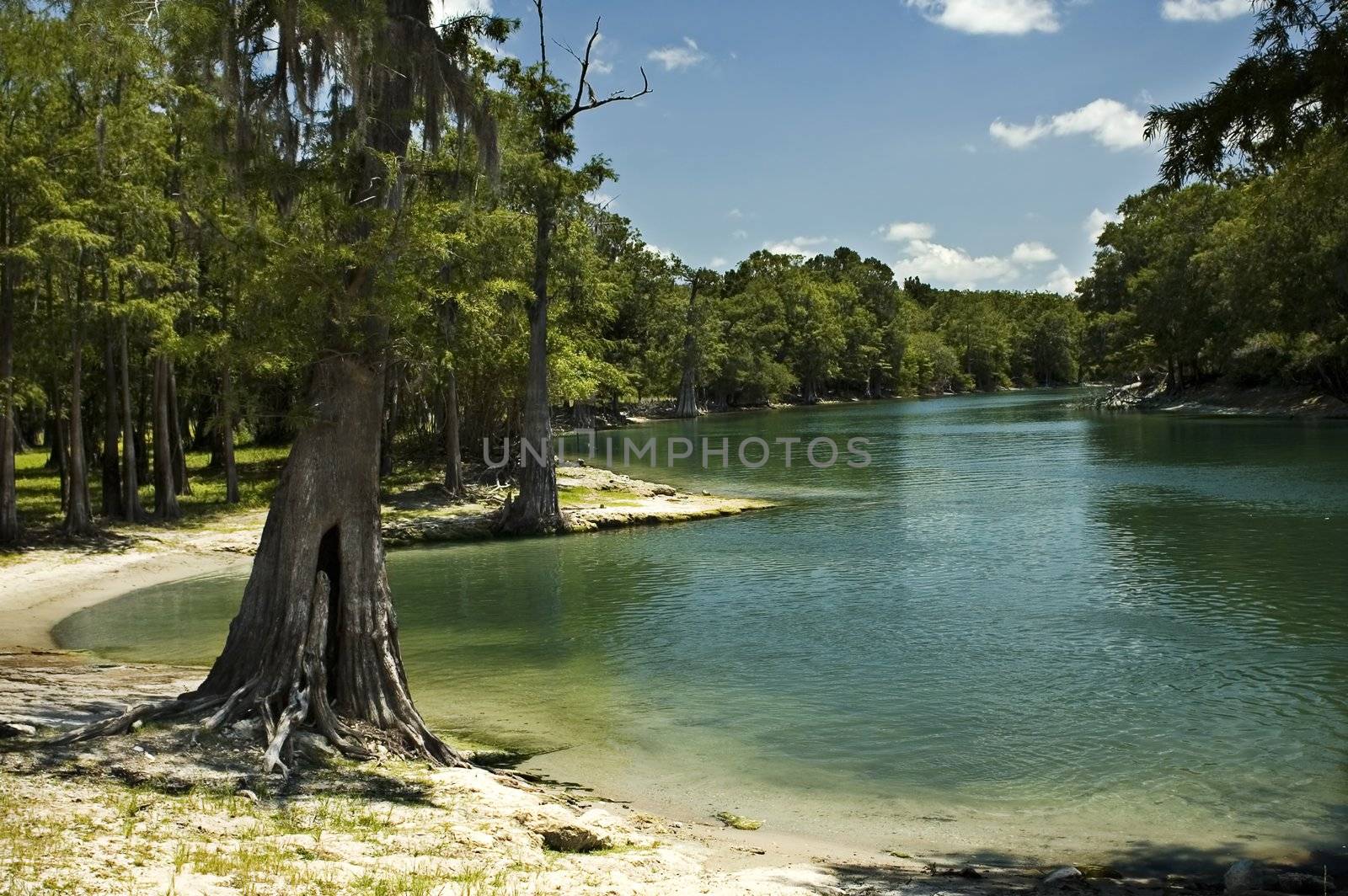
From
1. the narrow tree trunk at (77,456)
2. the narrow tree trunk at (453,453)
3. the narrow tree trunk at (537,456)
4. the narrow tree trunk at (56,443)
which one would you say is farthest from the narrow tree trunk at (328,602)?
the narrow tree trunk at (453,453)

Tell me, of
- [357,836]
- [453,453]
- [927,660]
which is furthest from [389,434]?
[357,836]

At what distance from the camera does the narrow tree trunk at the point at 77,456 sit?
25.4 meters

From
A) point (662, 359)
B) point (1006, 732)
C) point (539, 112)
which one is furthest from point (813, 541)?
point (662, 359)

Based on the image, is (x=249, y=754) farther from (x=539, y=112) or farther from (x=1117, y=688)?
(x=539, y=112)

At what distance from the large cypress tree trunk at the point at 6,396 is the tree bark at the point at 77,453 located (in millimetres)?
1263

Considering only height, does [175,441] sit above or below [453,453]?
above

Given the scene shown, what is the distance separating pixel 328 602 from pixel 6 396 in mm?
15978

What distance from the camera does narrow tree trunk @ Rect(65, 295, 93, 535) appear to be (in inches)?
1001

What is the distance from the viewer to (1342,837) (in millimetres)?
9500

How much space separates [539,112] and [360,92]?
1961 cm

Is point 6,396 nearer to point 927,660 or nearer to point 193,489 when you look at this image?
point 193,489

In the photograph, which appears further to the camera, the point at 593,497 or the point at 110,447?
the point at 593,497

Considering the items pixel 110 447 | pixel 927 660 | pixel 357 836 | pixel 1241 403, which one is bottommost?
pixel 927 660

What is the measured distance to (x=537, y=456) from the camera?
105ft
